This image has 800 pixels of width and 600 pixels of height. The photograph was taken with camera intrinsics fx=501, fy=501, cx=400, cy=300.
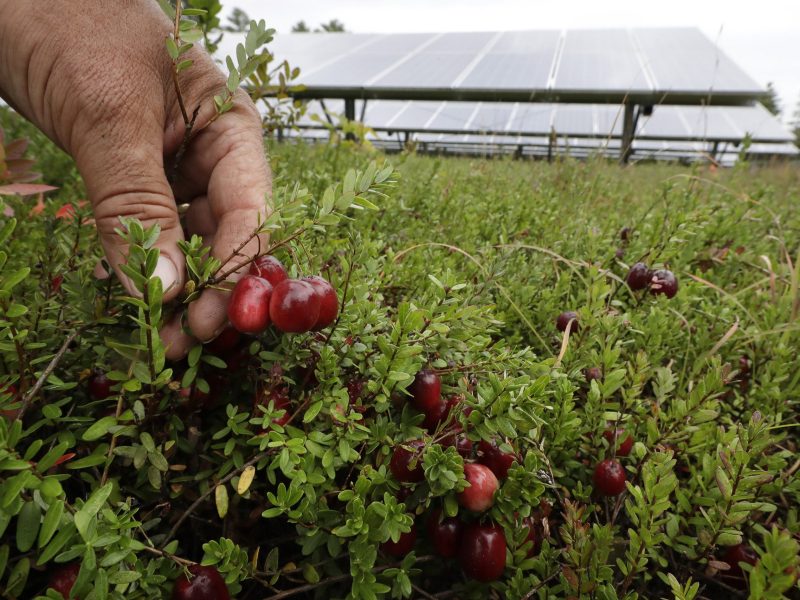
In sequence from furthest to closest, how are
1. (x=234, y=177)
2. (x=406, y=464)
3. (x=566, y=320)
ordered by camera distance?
(x=566, y=320) → (x=234, y=177) → (x=406, y=464)

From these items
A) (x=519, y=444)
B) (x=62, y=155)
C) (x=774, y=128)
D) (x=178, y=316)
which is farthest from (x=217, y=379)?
(x=774, y=128)

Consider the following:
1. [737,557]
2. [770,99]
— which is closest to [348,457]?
[737,557]

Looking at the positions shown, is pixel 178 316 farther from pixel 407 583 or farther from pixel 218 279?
pixel 407 583

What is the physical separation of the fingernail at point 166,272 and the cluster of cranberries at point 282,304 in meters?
0.12

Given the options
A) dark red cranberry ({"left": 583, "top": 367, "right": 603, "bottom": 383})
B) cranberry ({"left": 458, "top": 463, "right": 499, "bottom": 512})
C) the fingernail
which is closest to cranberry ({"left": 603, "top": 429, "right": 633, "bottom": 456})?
dark red cranberry ({"left": 583, "top": 367, "right": 603, "bottom": 383})

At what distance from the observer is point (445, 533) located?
2.68ft

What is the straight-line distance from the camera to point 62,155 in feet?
8.53

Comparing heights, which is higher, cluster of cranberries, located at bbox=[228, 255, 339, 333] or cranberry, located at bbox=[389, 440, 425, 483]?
cluster of cranberries, located at bbox=[228, 255, 339, 333]

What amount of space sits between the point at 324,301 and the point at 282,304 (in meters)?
0.07

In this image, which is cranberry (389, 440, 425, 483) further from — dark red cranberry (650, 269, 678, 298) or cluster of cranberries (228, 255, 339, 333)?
dark red cranberry (650, 269, 678, 298)

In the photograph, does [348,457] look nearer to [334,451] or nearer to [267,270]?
[334,451]

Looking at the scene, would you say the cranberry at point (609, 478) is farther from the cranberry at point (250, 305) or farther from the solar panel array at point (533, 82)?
the solar panel array at point (533, 82)

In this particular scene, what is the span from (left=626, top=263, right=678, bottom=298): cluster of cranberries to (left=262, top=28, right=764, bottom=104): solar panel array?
18.0 feet

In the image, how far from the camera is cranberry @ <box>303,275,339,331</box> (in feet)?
2.49
